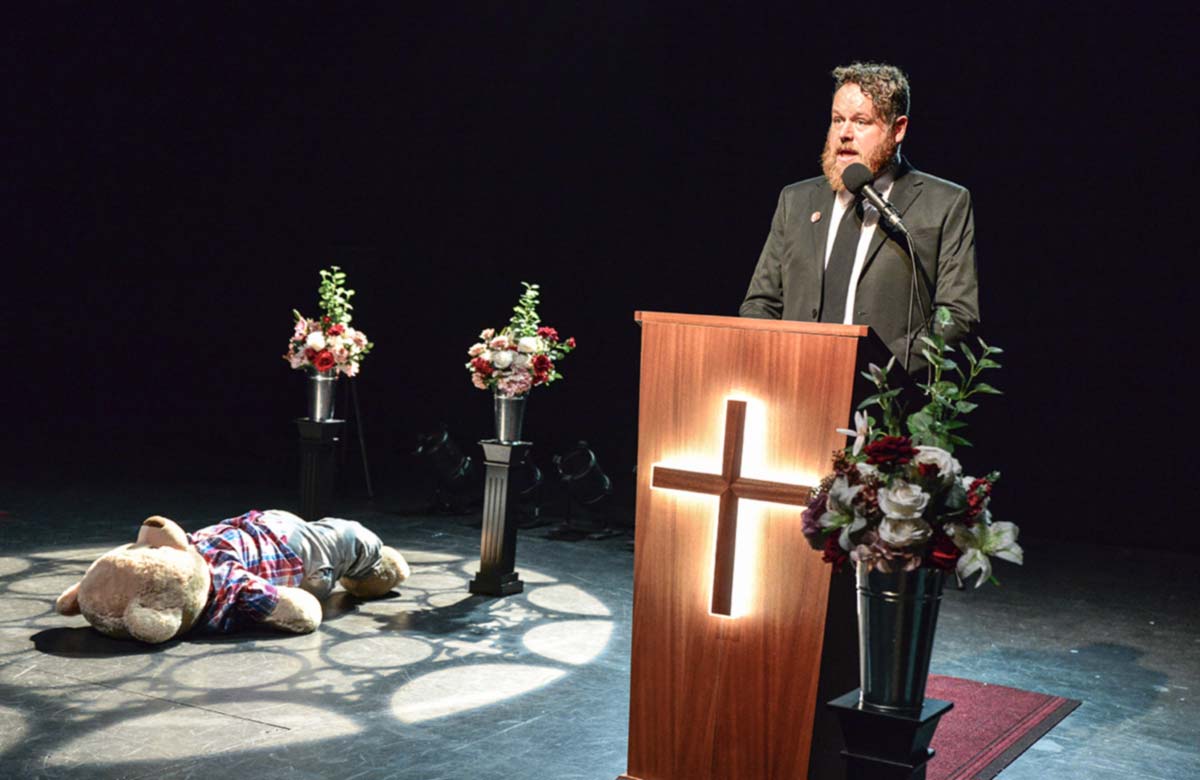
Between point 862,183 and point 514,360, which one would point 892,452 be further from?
point 514,360

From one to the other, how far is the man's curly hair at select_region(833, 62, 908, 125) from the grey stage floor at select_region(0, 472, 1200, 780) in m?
1.79

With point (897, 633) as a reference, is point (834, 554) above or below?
above

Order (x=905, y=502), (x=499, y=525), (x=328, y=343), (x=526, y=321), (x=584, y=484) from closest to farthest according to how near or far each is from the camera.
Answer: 1. (x=905, y=502)
2. (x=499, y=525)
3. (x=526, y=321)
4. (x=328, y=343)
5. (x=584, y=484)

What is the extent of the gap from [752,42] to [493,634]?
4449 millimetres

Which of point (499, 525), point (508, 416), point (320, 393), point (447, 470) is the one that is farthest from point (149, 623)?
point (447, 470)

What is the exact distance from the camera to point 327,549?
496 cm

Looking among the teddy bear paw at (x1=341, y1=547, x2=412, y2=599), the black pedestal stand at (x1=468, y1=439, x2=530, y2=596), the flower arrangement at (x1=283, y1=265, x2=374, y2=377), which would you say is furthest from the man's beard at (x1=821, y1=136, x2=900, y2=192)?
the flower arrangement at (x1=283, y1=265, x2=374, y2=377)

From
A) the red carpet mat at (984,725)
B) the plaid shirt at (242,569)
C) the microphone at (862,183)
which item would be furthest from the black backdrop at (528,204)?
the microphone at (862,183)

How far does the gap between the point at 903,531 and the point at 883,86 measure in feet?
3.57

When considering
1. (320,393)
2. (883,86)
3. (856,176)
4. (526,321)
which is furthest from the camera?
(320,393)

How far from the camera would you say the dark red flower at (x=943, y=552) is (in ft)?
6.98

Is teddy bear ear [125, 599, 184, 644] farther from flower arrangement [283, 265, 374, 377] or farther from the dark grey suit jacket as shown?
the dark grey suit jacket

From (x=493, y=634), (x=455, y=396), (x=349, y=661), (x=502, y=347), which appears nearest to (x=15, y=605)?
(x=349, y=661)

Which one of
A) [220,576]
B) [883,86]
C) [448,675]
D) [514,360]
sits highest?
[883,86]
